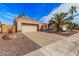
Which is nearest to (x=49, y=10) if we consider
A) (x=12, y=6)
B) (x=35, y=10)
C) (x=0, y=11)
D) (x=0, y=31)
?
(x=35, y=10)

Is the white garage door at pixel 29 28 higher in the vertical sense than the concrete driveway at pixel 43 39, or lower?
higher

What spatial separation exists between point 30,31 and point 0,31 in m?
3.43

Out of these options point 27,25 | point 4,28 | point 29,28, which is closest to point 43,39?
point 29,28

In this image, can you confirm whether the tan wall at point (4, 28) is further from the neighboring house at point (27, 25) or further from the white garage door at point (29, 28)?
the white garage door at point (29, 28)

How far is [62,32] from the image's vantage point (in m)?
18.0

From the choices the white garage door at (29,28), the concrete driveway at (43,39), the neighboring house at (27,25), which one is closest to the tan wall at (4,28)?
the neighboring house at (27,25)

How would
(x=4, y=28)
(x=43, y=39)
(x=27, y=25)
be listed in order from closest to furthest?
(x=43, y=39) → (x=4, y=28) → (x=27, y=25)

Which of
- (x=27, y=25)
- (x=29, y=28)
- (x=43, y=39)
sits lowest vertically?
(x=43, y=39)

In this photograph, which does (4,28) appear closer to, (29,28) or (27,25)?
(27,25)

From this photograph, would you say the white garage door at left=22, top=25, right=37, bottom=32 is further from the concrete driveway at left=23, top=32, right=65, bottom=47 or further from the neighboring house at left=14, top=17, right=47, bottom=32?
the concrete driveway at left=23, top=32, right=65, bottom=47

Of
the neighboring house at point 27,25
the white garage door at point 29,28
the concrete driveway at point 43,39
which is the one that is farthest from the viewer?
the white garage door at point 29,28

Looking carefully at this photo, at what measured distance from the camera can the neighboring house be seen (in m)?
17.1

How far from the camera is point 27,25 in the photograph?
1781cm

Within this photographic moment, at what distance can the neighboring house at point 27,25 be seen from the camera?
674 inches
